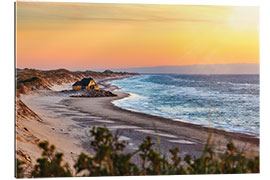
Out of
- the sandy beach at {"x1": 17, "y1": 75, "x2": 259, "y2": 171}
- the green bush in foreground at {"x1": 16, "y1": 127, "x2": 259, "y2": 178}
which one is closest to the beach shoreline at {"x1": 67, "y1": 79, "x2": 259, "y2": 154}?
the sandy beach at {"x1": 17, "y1": 75, "x2": 259, "y2": 171}

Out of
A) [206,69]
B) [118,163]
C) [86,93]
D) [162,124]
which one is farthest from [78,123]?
[206,69]

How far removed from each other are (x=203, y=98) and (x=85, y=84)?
159 cm

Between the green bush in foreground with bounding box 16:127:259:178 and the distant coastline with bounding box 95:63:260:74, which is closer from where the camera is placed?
the green bush in foreground with bounding box 16:127:259:178

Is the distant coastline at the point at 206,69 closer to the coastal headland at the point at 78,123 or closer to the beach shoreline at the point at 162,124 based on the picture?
the coastal headland at the point at 78,123

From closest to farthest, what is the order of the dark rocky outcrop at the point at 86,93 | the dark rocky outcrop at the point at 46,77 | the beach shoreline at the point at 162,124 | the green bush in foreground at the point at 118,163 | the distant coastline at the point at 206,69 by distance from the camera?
the green bush in foreground at the point at 118,163 → the dark rocky outcrop at the point at 46,77 → the beach shoreline at the point at 162,124 → the distant coastline at the point at 206,69 → the dark rocky outcrop at the point at 86,93

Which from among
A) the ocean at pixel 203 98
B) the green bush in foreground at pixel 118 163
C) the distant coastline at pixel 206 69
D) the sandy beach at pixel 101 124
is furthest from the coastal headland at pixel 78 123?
the green bush in foreground at pixel 118 163

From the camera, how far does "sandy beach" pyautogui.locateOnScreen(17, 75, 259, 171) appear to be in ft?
14.2

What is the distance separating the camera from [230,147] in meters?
3.48

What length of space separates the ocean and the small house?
290mm

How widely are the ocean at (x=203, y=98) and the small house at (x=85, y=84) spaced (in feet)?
0.95

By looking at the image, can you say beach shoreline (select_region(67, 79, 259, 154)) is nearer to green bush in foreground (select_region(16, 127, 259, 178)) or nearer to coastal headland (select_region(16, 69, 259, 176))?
coastal headland (select_region(16, 69, 259, 176))

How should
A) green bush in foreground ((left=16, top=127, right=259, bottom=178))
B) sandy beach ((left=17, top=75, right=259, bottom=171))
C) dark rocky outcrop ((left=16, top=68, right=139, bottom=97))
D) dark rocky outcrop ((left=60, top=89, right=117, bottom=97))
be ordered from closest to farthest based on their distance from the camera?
1. green bush in foreground ((left=16, top=127, right=259, bottom=178))
2. dark rocky outcrop ((left=16, top=68, right=139, bottom=97))
3. sandy beach ((left=17, top=75, right=259, bottom=171))
4. dark rocky outcrop ((left=60, top=89, right=117, bottom=97))

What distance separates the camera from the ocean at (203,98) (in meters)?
4.58
